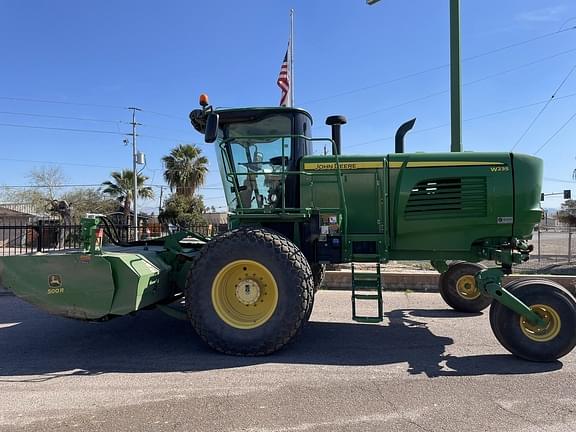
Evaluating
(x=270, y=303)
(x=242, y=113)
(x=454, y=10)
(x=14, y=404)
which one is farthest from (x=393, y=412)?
(x=454, y=10)

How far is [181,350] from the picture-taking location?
16.4ft

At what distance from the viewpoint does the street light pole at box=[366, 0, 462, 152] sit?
8.42m

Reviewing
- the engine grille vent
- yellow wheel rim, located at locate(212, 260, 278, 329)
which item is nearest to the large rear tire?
yellow wheel rim, located at locate(212, 260, 278, 329)

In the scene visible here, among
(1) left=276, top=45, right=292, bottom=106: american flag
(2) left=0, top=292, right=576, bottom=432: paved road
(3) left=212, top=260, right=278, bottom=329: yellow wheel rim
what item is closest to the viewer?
(2) left=0, top=292, right=576, bottom=432: paved road

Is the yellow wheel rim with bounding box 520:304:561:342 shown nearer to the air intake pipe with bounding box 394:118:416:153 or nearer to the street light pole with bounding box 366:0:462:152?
the air intake pipe with bounding box 394:118:416:153

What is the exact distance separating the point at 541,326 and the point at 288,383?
2.61m

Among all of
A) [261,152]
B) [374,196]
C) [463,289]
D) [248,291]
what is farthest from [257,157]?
[463,289]

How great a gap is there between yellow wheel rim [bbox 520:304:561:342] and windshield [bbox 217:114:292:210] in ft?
9.84

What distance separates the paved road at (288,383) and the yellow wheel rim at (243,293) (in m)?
0.45

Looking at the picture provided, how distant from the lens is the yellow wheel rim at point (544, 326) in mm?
4500

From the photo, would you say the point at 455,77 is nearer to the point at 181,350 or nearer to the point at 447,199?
the point at 447,199

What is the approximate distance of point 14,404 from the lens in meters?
3.59

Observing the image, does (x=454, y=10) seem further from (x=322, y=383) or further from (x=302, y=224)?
(x=322, y=383)

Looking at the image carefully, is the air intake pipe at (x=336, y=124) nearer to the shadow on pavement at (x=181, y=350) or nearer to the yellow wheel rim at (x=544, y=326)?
the shadow on pavement at (x=181, y=350)
